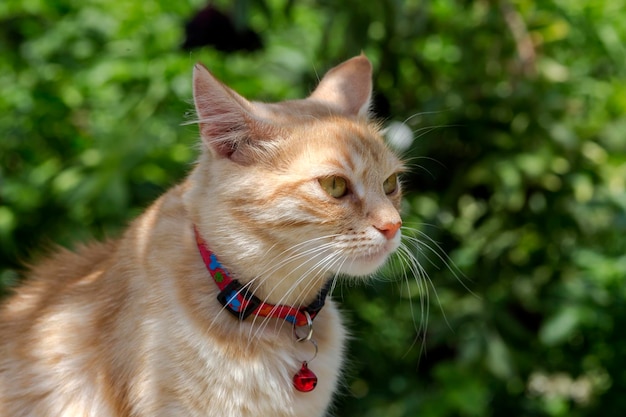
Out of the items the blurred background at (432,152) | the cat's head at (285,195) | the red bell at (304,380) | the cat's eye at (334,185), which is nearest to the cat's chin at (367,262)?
the cat's head at (285,195)

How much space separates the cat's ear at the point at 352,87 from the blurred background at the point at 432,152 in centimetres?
56

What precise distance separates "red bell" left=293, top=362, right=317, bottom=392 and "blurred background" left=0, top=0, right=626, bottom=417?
3.11ft

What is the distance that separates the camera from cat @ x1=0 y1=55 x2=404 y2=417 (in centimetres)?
192

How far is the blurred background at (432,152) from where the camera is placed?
307cm

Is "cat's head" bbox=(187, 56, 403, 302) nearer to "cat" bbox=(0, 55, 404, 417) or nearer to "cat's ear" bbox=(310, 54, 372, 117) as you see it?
"cat" bbox=(0, 55, 404, 417)

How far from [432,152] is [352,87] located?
1108 mm

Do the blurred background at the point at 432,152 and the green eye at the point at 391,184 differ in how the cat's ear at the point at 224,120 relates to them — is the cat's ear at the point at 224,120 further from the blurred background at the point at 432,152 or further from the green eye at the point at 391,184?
the blurred background at the point at 432,152

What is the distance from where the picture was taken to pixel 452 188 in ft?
11.0

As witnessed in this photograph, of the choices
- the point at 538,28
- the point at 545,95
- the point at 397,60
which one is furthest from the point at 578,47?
the point at 397,60

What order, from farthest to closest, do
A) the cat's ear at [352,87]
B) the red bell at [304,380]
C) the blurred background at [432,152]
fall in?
the blurred background at [432,152], the cat's ear at [352,87], the red bell at [304,380]

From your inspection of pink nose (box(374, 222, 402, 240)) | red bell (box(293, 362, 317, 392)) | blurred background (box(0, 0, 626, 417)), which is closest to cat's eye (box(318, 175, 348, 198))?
pink nose (box(374, 222, 402, 240))

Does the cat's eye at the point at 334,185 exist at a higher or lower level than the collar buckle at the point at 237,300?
higher

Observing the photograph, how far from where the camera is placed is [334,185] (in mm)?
1947

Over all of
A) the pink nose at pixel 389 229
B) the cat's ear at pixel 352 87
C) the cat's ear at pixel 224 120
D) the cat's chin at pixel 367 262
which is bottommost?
the cat's chin at pixel 367 262
